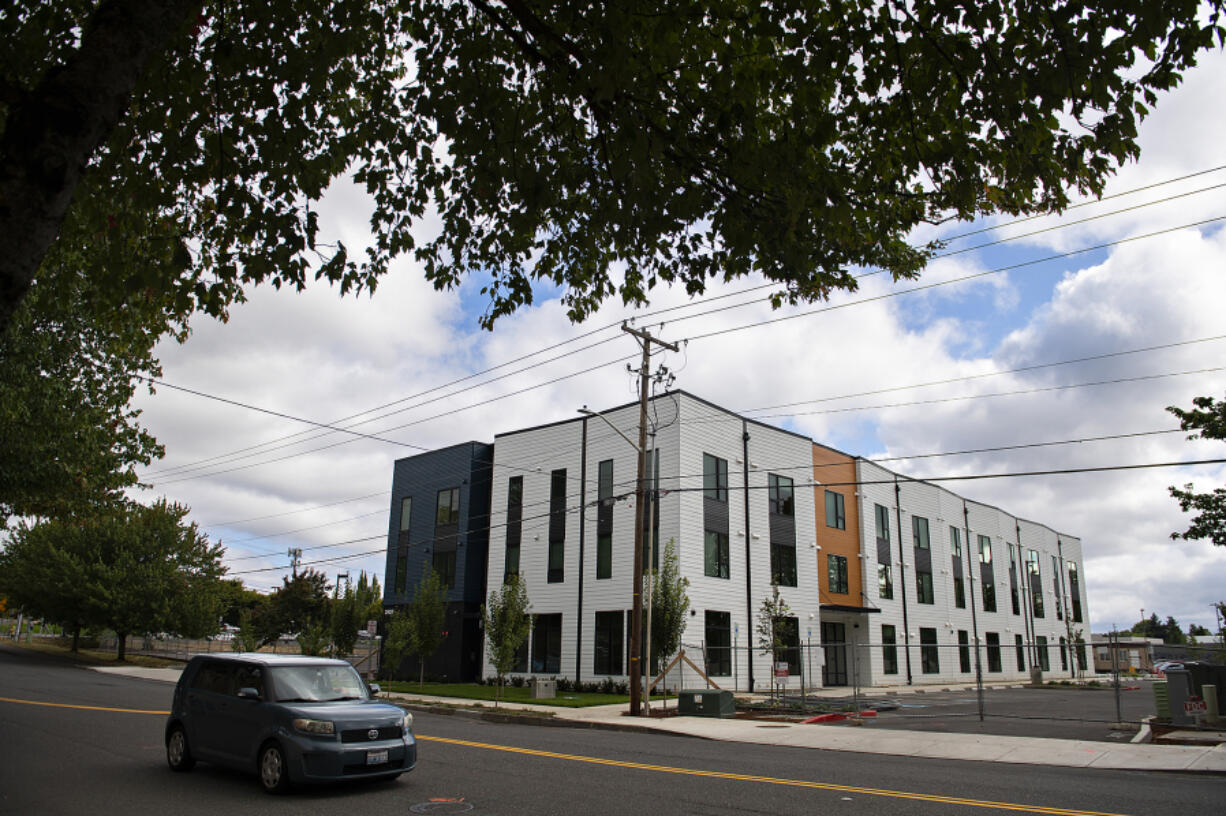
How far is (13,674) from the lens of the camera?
1185 inches

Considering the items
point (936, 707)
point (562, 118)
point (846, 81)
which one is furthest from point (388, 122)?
point (936, 707)

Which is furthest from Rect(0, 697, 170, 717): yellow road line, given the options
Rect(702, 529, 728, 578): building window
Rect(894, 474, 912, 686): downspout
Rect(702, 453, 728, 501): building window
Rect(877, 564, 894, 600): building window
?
Rect(894, 474, 912, 686): downspout

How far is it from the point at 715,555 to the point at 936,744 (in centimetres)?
1754

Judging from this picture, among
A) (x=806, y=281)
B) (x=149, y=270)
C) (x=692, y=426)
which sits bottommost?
(x=149, y=270)

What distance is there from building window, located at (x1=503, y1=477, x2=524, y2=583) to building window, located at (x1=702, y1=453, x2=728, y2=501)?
897 centimetres

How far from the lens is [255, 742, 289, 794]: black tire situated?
935cm

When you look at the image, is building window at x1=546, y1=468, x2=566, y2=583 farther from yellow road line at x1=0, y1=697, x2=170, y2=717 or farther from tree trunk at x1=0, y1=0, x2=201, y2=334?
tree trunk at x1=0, y1=0, x2=201, y2=334

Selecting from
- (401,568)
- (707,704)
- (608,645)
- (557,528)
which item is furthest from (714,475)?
(401,568)

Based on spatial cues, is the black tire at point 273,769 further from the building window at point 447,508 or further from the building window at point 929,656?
the building window at point 929,656

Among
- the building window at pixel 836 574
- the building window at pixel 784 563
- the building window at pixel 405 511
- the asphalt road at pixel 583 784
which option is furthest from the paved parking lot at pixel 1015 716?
the building window at pixel 405 511

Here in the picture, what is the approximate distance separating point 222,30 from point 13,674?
32.1 meters

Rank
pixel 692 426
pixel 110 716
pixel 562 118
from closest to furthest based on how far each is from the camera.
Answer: pixel 562 118 → pixel 110 716 → pixel 692 426

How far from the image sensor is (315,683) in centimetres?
1064

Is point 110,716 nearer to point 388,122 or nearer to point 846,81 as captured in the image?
point 388,122
